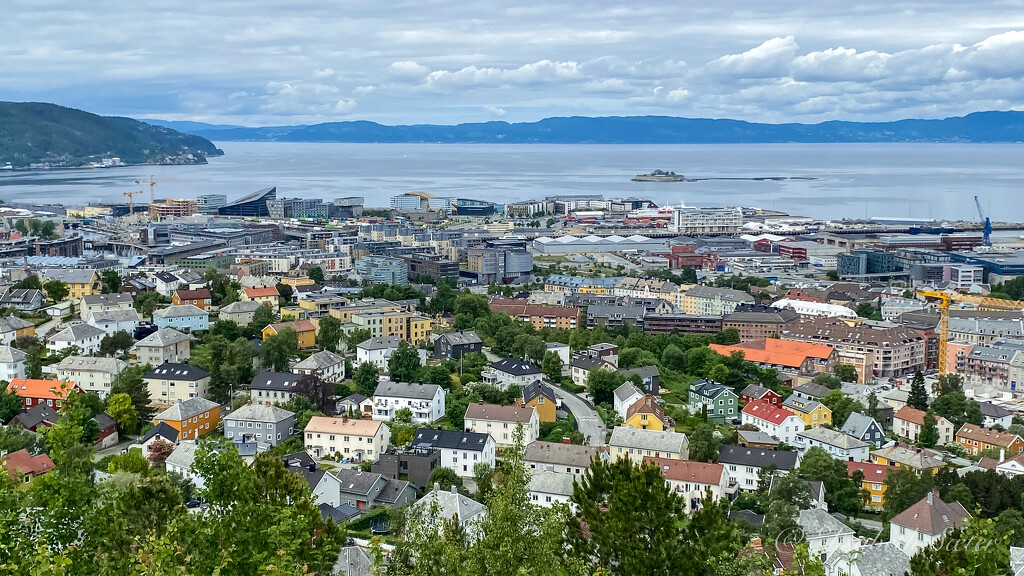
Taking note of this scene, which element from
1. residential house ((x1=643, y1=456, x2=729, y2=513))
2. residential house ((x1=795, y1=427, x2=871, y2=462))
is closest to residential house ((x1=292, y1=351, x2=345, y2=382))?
residential house ((x1=643, y1=456, x2=729, y2=513))

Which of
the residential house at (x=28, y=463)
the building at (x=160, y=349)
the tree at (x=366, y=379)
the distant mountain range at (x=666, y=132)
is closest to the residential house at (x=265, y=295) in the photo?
the building at (x=160, y=349)

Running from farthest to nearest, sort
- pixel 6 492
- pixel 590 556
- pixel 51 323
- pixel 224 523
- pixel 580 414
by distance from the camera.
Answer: pixel 51 323 → pixel 580 414 → pixel 590 556 → pixel 224 523 → pixel 6 492

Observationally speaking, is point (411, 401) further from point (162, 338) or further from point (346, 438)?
point (162, 338)

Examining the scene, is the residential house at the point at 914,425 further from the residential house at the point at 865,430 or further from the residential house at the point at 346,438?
the residential house at the point at 346,438

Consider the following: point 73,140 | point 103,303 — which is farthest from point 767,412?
point 73,140

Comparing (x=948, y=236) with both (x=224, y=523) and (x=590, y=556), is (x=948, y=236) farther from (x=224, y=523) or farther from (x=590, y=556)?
(x=224, y=523)

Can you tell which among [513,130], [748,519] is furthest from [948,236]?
[513,130]

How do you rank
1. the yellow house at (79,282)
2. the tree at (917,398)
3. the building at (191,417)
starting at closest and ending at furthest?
1. the building at (191,417)
2. the tree at (917,398)
3. the yellow house at (79,282)
